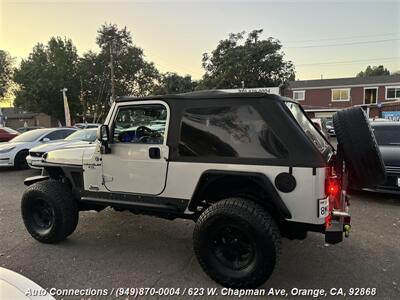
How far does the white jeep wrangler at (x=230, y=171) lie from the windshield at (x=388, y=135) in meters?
4.28

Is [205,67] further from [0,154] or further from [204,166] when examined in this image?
[204,166]

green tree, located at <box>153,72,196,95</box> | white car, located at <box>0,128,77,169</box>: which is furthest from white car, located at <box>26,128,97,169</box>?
green tree, located at <box>153,72,196,95</box>

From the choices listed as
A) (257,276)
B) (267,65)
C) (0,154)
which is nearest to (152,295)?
(257,276)

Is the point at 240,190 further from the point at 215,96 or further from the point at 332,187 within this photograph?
the point at 215,96

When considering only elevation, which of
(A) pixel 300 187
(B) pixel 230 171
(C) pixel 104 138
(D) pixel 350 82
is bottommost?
(A) pixel 300 187

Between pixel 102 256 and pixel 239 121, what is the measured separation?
7.90ft

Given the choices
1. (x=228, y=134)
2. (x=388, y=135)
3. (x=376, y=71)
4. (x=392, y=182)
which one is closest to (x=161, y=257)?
(x=228, y=134)

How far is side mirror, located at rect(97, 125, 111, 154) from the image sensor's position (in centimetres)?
391

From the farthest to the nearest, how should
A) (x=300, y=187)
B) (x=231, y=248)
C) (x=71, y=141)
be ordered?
(x=71, y=141) < (x=231, y=248) < (x=300, y=187)

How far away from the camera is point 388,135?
23.9ft

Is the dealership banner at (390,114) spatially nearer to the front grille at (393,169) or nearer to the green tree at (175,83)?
the front grille at (393,169)

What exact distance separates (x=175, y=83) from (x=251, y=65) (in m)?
16.2

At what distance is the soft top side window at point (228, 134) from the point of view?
321 centimetres

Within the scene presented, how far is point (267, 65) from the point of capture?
3466 centimetres
